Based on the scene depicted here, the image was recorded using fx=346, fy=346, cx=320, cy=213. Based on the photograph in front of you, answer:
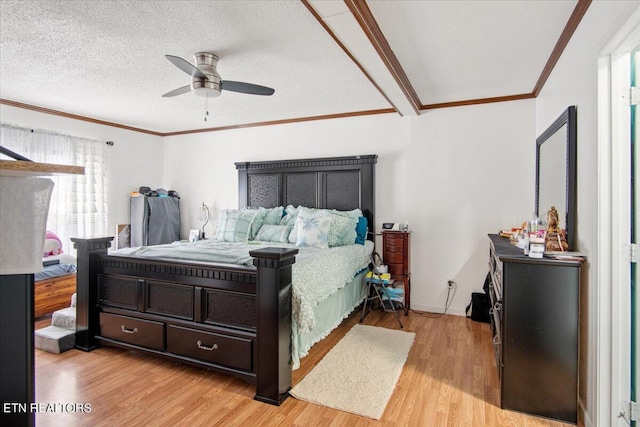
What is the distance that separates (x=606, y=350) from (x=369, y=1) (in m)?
2.30

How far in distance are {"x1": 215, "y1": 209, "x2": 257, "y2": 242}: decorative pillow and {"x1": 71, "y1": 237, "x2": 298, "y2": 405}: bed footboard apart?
4.30ft

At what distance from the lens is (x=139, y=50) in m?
2.68

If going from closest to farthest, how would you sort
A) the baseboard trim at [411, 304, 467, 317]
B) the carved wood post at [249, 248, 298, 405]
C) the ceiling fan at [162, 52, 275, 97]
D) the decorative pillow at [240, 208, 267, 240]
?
1. the carved wood post at [249, 248, 298, 405]
2. the ceiling fan at [162, 52, 275, 97]
3. the baseboard trim at [411, 304, 467, 317]
4. the decorative pillow at [240, 208, 267, 240]

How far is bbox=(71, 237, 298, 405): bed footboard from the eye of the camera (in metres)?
2.21

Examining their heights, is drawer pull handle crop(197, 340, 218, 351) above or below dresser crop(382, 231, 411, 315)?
below

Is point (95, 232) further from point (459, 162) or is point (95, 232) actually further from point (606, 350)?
point (606, 350)

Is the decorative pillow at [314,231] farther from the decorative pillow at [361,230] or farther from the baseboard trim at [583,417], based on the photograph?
the baseboard trim at [583,417]

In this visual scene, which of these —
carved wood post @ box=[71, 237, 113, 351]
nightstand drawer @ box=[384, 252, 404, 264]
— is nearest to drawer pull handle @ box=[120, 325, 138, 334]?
carved wood post @ box=[71, 237, 113, 351]

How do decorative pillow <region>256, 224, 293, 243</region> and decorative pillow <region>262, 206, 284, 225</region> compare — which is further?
decorative pillow <region>262, 206, 284, 225</region>

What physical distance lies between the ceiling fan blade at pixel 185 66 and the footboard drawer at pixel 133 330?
191cm

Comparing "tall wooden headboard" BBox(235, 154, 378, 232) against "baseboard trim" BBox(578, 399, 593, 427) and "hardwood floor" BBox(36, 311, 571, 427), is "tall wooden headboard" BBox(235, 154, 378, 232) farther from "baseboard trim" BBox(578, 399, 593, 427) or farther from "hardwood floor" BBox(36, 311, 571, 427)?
"baseboard trim" BBox(578, 399, 593, 427)

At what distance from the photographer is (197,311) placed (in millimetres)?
2539

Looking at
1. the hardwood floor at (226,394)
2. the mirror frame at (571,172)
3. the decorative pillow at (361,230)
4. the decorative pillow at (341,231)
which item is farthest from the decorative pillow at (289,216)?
the mirror frame at (571,172)

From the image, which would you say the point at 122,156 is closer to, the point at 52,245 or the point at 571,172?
the point at 52,245
